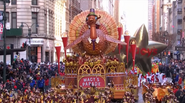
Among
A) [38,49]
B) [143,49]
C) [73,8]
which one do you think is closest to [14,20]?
[38,49]

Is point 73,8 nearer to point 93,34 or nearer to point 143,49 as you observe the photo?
point 143,49

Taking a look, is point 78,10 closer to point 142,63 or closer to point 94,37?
point 142,63

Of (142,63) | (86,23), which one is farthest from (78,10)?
(86,23)

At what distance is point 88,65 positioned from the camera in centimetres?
1739

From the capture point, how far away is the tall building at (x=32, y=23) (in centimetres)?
4281

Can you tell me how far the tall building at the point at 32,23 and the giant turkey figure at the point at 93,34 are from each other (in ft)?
73.6

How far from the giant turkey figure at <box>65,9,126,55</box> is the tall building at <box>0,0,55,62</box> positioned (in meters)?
22.4

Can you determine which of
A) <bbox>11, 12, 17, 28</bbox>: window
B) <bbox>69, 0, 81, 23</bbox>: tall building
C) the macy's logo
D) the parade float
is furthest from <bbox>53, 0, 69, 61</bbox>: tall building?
the parade float

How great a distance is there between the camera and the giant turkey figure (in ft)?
58.0

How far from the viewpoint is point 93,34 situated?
1748 centimetres

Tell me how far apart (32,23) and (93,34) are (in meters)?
28.0

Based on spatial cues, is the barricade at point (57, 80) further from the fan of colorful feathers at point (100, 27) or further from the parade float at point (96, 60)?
the fan of colorful feathers at point (100, 27)

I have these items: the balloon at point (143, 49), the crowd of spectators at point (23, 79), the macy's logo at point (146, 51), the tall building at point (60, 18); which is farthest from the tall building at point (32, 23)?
the macy's logo at point (146, 51)

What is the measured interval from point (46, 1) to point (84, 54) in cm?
2907
